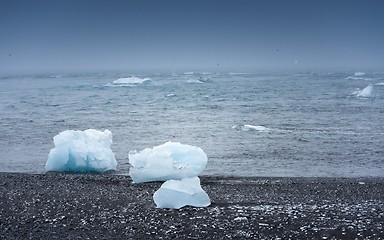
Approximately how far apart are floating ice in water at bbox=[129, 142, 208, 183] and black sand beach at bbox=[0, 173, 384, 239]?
0.35m

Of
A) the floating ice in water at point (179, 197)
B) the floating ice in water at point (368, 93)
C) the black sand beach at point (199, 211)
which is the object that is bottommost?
the floating ice in water at point (368, 93)

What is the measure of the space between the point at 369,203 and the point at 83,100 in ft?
107

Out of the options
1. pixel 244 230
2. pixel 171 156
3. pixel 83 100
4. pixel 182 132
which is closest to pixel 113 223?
pixel 244 230

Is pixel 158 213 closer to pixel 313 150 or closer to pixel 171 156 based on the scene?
pixel 171 156

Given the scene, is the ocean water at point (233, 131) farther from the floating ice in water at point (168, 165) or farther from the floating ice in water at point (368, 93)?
the floating ice in water at point (168, 165)

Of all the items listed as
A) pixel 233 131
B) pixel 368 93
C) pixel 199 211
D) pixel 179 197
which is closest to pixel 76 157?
pixel 179 197

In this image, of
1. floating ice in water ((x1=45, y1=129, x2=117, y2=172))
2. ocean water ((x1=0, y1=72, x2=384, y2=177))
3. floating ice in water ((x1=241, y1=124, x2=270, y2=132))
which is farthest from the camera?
floating ice in water ((x1=241, y1=124, x2=270, y2=132))

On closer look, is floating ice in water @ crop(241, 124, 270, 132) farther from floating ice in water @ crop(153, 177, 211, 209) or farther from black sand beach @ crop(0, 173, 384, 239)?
floating ice in water @ crop(153, 177, 211, 209)

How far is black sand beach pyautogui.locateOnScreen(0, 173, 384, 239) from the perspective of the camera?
8.05 metres

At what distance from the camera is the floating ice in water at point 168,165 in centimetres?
1179

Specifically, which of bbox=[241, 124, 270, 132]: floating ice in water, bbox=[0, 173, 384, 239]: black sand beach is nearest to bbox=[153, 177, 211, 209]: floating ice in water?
bbox=[0, 173, 384, 239]: black sand beach

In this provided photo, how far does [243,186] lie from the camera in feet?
37.9

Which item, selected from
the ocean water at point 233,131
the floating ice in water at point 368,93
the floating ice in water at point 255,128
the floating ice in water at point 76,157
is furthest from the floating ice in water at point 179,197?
the floating ice in water at point 368,93

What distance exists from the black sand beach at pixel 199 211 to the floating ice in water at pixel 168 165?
0.35m
